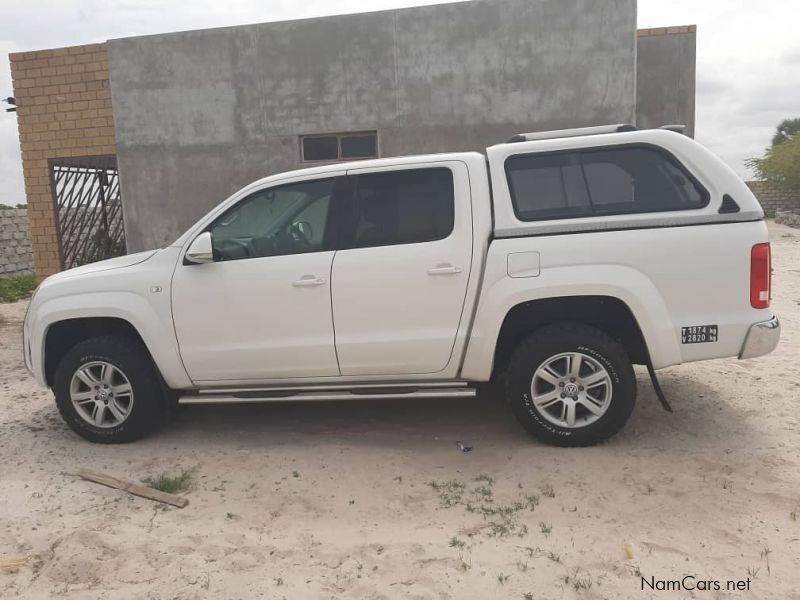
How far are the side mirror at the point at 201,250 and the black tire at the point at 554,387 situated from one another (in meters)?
2.09

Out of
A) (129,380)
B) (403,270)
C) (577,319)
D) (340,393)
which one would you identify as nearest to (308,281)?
(403,270)

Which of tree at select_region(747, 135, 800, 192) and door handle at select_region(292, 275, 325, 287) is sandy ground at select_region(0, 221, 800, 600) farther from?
tree at select_region(747, 135, 800, 192)

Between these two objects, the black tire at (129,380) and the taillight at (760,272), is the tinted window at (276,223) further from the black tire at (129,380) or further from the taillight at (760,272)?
the taillight at (760,272)

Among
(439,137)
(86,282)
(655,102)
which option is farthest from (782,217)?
(86,282)

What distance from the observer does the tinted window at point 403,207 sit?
4.00 meters

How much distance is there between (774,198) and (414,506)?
3336 centimetres

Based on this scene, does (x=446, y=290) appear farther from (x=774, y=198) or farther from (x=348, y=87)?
(x=774, y=198)

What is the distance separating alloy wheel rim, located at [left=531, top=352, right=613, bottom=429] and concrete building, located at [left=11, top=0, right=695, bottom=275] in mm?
6061

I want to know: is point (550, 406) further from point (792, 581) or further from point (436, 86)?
point (436, 86)

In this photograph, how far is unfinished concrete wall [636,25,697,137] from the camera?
391 inches

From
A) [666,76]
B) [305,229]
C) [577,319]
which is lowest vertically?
[577,319]

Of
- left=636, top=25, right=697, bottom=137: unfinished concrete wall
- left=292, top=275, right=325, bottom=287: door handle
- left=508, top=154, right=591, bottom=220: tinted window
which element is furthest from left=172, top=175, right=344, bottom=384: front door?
left=636, top=25, right=697, bottom=137: unfinished concrete wall

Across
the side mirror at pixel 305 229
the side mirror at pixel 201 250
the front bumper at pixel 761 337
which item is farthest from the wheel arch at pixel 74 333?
the front bumper at pixel 761 337

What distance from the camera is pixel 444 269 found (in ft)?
12.7
